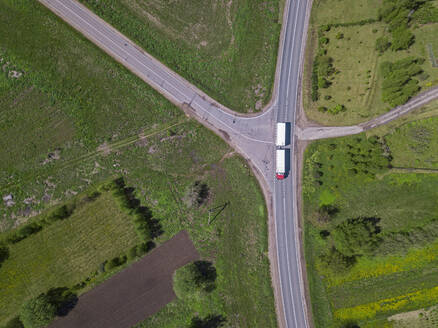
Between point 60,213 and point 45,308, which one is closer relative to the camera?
point 45,308

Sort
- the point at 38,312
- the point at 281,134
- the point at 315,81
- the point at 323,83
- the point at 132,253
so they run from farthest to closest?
the point at 315,81 → the point at 323,83 → the point at 281,134 → the point at 132,253 → the point at 38,312

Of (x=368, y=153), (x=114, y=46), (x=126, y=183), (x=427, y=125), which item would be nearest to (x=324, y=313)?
(x=368, y=153)

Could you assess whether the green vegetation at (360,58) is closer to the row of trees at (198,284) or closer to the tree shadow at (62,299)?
the row of trees at (198,284)

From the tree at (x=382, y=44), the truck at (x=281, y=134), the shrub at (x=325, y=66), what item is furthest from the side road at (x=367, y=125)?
the tree at (x=382, y=44)

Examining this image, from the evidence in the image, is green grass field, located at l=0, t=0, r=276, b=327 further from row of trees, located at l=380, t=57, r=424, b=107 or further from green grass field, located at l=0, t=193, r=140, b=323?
row of trees, located at l=380, t=57, r=424, b=107

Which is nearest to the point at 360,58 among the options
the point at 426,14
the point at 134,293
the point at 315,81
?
the point at 315,81

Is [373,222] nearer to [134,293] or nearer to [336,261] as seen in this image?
[336,261]
